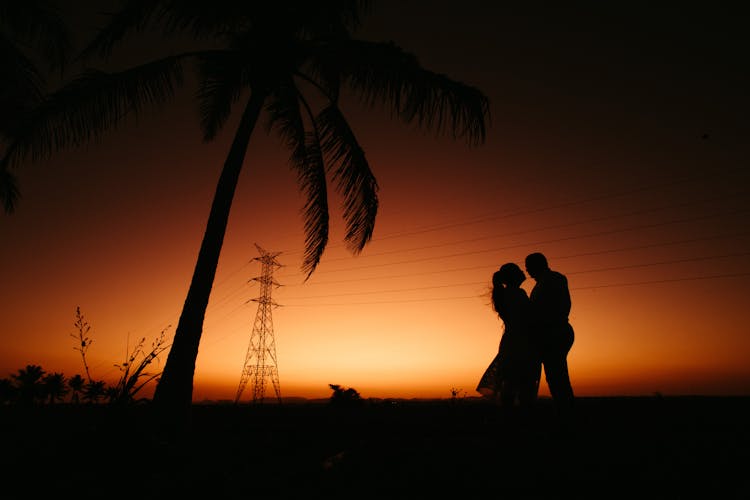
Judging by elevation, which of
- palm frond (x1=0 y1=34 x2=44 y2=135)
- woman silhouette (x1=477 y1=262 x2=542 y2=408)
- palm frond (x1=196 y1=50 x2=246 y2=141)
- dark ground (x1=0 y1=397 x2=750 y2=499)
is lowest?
dark ground (x1=0 y1=397 x2=750 y2=499)

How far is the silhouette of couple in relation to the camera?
17.1 feet

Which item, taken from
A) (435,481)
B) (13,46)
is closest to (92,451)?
(435,481)

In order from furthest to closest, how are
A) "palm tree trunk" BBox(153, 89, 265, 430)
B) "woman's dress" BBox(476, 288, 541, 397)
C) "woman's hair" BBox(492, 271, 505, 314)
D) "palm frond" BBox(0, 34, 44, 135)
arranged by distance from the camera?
1. "palm frond" BBox(0, 34, 44, 135)
2. "palm tree trunk" BBox(153, 89, 265, 430)
3. "woman's hair" BBox(492, 271, 505, 314)
4. "woman's dress" BBox(476, 288, 541, 397)

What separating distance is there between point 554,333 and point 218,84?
778cm

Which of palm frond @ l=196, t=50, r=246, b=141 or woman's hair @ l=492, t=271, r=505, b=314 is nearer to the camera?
woman's hair @ l=492, t=271, r=505, b=314

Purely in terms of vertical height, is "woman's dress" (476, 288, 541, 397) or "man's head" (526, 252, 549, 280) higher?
"man's head" (526, 252, 549, 280)

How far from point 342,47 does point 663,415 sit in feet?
26.5

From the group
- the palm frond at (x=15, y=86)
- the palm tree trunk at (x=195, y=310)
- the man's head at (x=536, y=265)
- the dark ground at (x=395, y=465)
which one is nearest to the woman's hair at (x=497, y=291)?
the man's head at (x=536, y=265)

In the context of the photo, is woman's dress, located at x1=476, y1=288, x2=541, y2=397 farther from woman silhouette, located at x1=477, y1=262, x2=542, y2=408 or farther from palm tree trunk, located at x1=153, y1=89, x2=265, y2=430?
palm tree trunk, located at x1=153, y1=89, x2=265, y2=430

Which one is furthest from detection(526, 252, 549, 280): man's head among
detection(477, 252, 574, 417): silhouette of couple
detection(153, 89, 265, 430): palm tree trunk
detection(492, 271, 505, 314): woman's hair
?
detection(153, 89, 265, 430): palm tree trunk

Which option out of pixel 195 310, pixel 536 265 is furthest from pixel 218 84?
pixel 536 265

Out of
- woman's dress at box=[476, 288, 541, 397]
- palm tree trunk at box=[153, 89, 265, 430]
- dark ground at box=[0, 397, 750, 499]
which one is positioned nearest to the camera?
dark ground at box=[0, 397, 750, 499]

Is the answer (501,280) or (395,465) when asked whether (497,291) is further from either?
(395,465)

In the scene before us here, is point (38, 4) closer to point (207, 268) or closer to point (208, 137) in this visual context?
point (208, 137)
